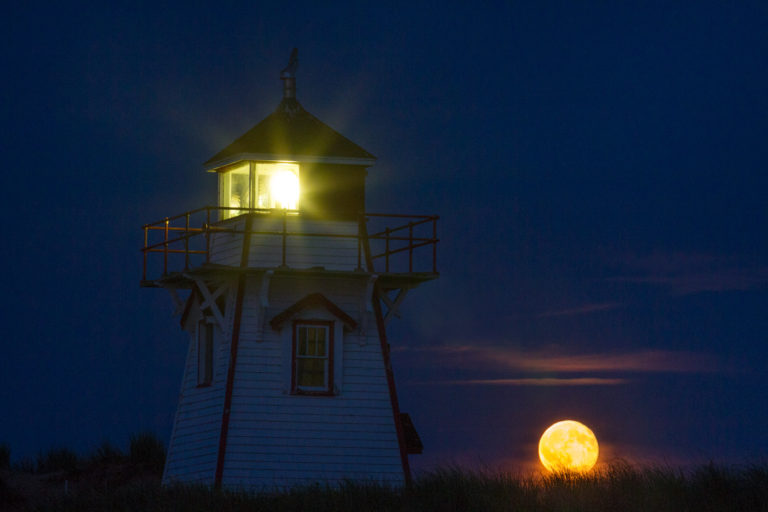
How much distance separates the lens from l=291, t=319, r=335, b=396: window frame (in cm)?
3262

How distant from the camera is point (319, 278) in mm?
33438

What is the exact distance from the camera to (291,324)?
3306 cm

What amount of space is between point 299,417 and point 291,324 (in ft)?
7.39

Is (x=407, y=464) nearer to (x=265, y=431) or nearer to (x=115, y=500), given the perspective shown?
(x=265, y=431)

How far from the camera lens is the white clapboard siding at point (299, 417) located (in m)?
31.7

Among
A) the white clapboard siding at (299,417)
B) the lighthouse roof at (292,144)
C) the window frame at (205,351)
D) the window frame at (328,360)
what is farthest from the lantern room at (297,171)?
the window frame at (205,351)

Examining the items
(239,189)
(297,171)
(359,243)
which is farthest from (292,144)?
(359,243)

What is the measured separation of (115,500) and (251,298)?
5.84m

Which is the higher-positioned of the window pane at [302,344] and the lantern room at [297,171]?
the lantern room at [297,171]

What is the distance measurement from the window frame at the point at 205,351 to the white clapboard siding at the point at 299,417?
1.88m

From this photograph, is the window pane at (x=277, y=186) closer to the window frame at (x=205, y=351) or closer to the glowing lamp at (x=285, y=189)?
the glowing lamp at (x=285, y=189)

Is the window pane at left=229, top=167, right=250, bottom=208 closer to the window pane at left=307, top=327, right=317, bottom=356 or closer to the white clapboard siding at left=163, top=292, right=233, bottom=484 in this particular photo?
the white clapboard siding at left=163, top=292, right=233, bottom=484

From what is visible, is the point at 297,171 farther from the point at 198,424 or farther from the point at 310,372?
the point at 198,424

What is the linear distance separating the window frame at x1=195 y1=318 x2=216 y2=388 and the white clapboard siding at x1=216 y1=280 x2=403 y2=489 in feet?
6.16
